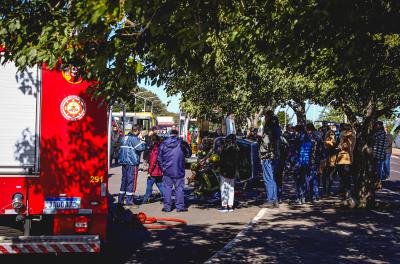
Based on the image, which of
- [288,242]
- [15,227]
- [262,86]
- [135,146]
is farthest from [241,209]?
[262,86]

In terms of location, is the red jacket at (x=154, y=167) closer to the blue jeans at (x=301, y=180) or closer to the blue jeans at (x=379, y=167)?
the blue jeans at (x=301, y=180)

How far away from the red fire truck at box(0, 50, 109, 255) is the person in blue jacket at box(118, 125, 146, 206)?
5742 mm

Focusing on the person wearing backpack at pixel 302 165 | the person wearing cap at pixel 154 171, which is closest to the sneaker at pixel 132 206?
the person wearing cap at pixel 154 171

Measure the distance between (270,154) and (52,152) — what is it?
21.9 feet

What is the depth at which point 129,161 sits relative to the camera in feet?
40.4

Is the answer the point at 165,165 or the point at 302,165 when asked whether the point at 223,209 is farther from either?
the point at 302,165

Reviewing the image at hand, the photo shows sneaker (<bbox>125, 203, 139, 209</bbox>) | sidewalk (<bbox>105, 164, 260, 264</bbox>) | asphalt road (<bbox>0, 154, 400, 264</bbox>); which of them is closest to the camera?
asphalt road (<bbox>0, 154, 400, 264</bbox>)

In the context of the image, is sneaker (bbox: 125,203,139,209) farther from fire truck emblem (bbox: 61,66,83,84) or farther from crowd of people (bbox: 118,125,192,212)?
fire truck emblem (bbox: 61,66,83,84)

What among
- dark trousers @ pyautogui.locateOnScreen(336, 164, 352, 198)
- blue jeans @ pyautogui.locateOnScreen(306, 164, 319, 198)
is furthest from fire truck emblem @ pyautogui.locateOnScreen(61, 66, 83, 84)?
blue jeans @ pyautogui.locateOnScreen(306, 164, 319, 198)

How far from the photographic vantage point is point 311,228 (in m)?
9.74

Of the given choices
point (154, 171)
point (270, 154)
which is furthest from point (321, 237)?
point (154, 171)

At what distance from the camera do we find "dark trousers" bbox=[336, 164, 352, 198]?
497 inches

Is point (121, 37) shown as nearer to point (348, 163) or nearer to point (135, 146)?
point (135, 146)

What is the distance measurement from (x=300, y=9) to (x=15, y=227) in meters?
4.07
